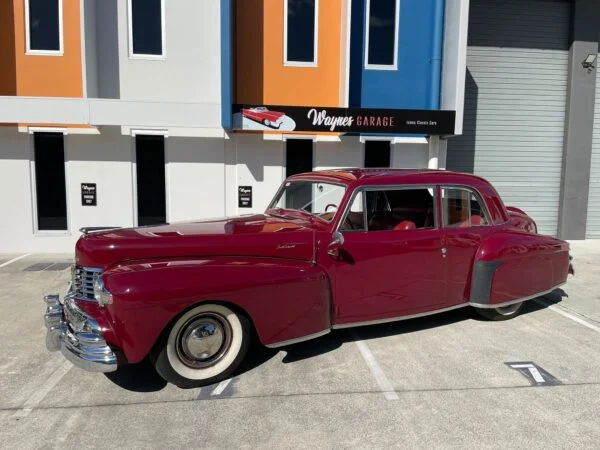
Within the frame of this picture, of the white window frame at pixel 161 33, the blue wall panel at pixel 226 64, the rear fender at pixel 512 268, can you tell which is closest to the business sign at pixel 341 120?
the blue wall panel at pixel 226 64

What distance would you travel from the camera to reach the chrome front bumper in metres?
3.54

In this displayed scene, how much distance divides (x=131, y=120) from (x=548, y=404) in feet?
26.9

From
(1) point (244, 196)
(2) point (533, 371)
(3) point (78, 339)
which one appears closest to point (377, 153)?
(1) point (244, 196)

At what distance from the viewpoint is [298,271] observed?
13.6 ft

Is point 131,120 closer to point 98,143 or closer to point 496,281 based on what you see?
point 98,143

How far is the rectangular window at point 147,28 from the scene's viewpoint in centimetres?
1012

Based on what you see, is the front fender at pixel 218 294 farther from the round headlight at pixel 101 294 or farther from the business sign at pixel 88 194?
the business sign at pixel 88 194

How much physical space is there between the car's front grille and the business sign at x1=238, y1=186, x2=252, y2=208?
637 cm

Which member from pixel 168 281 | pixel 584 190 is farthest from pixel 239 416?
pixel 584 190

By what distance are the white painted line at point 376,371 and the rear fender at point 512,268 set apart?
134 cm

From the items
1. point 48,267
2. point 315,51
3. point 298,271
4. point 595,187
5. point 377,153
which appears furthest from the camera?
point 595,187

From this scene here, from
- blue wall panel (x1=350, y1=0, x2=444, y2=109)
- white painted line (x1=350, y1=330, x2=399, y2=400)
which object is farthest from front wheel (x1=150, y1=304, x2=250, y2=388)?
blue wall panel (x1=350, y1=0, x2=444, y2=109)

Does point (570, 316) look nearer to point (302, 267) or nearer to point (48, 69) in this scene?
point (302, 267)

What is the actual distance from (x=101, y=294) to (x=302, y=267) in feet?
5.31
